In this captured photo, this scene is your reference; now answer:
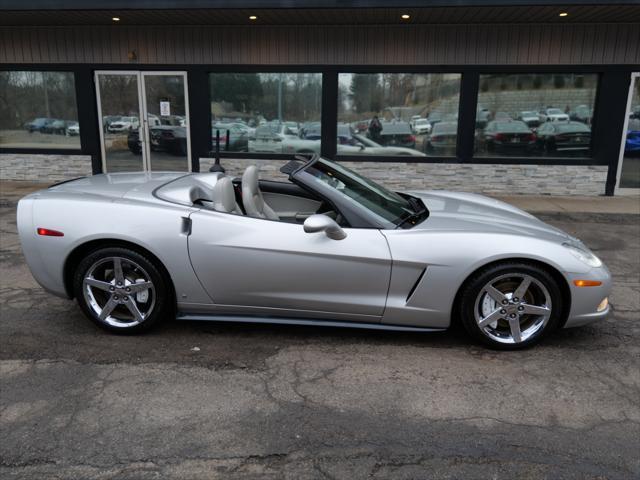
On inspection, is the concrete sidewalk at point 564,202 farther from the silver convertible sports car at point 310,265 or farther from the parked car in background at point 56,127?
the silver convertible sports car at point 310,265

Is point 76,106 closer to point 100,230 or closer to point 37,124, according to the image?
point 37,124

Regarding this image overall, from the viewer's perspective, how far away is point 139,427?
9.16 ft

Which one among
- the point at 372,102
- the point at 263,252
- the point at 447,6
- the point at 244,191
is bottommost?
the point at 263,252

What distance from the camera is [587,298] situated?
3.61 meters

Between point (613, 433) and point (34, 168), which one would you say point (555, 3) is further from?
point (34, 168)

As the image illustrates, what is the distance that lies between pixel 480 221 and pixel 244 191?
5.91 ft

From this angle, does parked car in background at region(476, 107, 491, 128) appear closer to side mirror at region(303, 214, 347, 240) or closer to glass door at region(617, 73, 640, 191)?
glass door at region(617, 73, 640, 191)

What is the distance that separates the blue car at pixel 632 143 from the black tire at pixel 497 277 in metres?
8.23

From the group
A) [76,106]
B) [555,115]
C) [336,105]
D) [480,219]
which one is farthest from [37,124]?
[555,115]

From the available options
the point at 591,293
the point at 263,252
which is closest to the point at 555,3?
the point at 591,293

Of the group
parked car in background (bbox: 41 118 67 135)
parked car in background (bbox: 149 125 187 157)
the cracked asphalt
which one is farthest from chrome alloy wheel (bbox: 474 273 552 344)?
parked car in background (bbox: 41 118 67 135)

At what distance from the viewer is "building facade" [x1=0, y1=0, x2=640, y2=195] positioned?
9.85 meters

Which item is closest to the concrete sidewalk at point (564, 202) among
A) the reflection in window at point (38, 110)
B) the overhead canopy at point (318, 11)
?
the reflection in window at point (38, 110)

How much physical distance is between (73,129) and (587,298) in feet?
35.3
